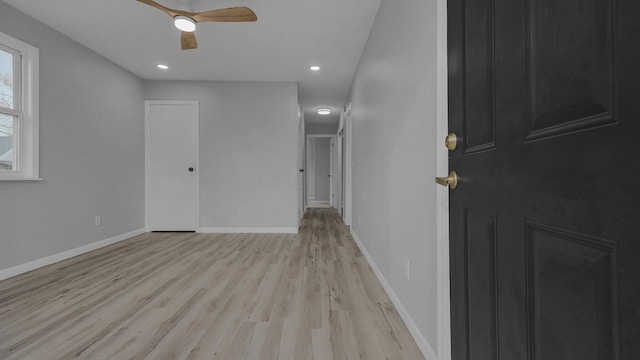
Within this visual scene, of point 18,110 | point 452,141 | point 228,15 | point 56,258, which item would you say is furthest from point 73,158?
point 452,141

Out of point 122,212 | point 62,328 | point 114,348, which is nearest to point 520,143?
point 114,348

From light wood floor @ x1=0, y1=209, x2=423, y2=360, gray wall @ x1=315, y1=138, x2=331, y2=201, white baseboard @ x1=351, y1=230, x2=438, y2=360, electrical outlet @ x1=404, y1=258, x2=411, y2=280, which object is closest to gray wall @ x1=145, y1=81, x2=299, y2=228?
light wood floor @ x1=0, y1=209, x2=423, y2=360

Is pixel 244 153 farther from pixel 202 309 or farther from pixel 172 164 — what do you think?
pixel 202 309

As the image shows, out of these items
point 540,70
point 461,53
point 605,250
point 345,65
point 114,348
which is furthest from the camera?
point 345,65

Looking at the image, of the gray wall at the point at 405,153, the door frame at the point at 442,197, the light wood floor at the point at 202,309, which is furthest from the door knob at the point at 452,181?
the light wood floor at the point at 202,309

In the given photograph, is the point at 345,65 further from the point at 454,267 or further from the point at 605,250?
the point at 605,250

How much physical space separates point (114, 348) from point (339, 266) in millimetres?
1920

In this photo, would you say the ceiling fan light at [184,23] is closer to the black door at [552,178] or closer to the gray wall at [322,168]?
the black door at [552,178]

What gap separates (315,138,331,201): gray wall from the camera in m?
10.1

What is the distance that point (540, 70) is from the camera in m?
0.58

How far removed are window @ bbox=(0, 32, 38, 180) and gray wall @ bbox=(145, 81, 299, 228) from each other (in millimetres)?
2065

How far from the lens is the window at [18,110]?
2.72 m

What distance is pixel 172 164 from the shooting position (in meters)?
4.84

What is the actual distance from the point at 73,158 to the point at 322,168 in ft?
24.3
